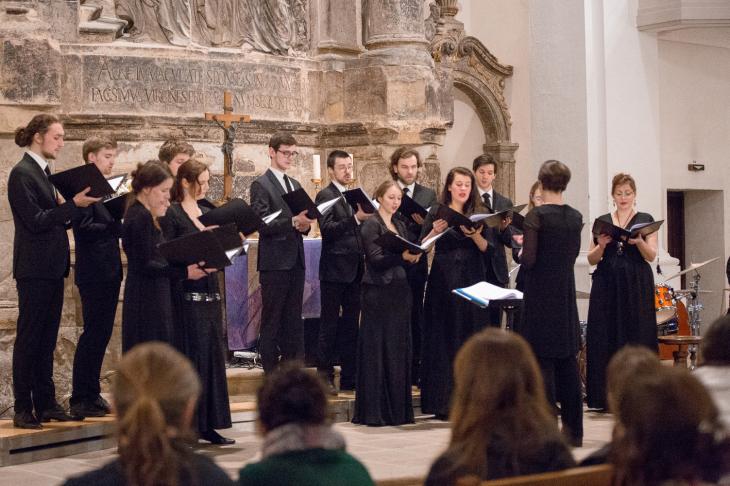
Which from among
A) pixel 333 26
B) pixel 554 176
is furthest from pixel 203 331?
pixel 333 26

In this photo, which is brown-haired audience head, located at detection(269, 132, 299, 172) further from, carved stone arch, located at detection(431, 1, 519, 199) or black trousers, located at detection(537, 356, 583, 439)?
carved stone arch, located at detection(431, 1, 519, 199)

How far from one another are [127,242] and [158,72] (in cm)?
346

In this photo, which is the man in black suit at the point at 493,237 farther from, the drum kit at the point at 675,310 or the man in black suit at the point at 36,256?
the man in black suit at the point at 36,256

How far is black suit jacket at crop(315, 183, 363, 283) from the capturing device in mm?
8297

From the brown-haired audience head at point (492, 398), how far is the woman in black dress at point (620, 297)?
5347 mm

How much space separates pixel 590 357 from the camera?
8.48 metres

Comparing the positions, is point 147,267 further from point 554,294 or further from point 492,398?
point 492,398

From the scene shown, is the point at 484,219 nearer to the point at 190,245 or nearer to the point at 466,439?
the point at 190,245

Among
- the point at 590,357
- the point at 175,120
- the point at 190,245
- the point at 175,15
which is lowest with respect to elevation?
the point at 590,357

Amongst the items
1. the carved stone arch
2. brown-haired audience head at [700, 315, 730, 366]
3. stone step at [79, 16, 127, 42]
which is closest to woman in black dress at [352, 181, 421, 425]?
stone step at [79, 16, 127, 42]

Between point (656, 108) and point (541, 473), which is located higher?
point (656, 108)

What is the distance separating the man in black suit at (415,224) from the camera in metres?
8.34

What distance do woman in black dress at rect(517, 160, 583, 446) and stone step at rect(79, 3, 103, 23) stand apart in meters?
3.96

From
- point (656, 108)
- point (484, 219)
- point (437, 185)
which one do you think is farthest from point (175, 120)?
point (656, 108)
